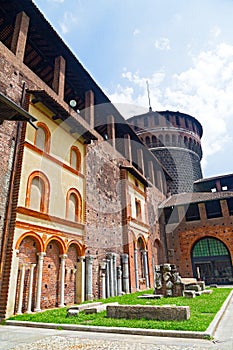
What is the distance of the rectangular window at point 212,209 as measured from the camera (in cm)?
2666

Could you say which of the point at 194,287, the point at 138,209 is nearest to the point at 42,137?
the point at 194,287

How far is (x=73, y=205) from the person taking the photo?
12.7 meters

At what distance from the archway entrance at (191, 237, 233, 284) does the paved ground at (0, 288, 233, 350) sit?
20.6 meters

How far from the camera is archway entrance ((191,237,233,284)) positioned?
80.6ft

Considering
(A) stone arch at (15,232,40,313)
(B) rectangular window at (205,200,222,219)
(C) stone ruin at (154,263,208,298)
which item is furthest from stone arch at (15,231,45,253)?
(B) rectangular window at (205,200,222,219)

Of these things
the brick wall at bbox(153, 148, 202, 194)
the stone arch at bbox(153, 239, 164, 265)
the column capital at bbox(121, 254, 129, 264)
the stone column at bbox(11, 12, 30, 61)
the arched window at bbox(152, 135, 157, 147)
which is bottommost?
the column capital at bbox(121, 254, 129, 264)

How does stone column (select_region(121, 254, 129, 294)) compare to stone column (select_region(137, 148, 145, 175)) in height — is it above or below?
below

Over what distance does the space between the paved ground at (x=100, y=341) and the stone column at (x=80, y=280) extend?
5.75 metres

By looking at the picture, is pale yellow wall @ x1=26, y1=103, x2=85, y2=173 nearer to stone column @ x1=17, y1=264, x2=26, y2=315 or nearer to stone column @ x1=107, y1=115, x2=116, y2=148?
stone column @ x1=17, y1=264, x2=26, y2=315

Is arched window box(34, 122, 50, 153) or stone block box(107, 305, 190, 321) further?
arched window box(34, 122, 50, 153)

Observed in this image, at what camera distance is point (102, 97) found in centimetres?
1762

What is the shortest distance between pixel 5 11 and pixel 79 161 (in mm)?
7567

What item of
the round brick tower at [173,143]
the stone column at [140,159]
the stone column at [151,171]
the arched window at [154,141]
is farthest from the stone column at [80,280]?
the arched window at [154,141]

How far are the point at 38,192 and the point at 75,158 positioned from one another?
3.53 m
